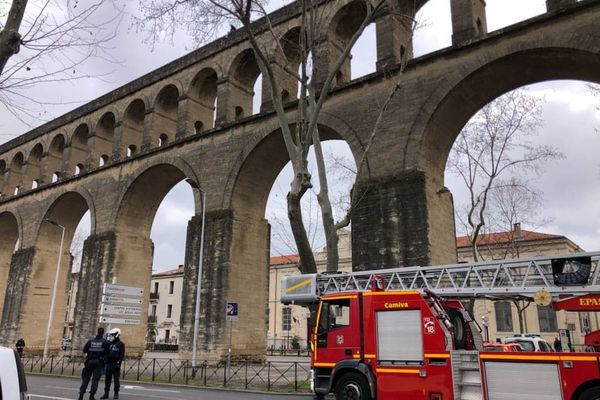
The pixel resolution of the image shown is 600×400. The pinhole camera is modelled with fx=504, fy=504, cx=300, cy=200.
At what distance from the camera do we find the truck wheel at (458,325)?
31.1 ft

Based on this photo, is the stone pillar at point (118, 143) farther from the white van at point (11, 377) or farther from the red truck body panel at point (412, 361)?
the white van at point (11, 377)

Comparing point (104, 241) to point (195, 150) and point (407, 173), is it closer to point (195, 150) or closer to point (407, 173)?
point (195, 150)

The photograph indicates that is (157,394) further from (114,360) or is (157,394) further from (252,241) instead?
(252,241)

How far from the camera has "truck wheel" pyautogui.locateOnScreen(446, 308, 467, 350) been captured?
948 cm

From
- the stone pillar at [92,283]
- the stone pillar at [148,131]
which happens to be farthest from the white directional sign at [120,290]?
the stone pillar at [148,131]

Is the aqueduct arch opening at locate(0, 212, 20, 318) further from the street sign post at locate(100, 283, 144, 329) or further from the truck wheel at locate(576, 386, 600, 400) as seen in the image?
the truck wheel at locate(576, 386, 600, 400)

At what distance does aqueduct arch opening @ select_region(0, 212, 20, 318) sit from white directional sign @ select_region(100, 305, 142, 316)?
22.3 m

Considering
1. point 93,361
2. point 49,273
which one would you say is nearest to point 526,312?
point 49,273

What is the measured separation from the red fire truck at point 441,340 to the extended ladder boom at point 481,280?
0.02m

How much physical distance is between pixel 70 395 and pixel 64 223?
2378 centimetres

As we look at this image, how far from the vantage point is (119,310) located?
20344 millimetres

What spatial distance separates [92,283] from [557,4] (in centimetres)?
2482

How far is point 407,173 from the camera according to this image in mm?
16781

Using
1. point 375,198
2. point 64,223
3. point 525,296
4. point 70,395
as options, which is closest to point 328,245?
point 375,198
